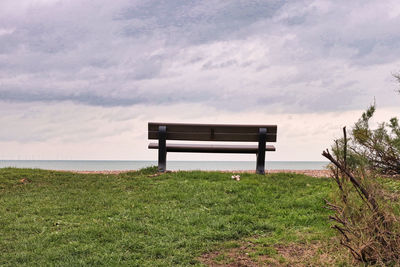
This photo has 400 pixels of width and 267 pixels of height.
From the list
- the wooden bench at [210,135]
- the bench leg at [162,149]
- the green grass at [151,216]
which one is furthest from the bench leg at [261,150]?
the bench leg at [162,149]

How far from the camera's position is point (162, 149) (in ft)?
34.5

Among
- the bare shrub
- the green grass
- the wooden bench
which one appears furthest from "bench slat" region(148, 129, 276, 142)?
the bare shrub

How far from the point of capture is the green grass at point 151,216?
516cm

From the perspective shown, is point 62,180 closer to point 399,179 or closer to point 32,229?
point 32,229

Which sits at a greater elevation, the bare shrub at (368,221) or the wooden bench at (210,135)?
the wooden bench at (210,135)

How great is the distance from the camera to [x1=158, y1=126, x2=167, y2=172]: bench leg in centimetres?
1045

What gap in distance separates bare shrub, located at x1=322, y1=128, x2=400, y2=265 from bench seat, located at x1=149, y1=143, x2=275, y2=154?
20.3 feet

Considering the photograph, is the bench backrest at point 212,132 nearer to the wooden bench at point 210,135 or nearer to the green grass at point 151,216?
the wooden bench at point 210,135

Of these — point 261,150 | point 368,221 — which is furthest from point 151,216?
point 261,150

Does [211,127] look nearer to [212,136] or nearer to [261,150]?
[212,136]

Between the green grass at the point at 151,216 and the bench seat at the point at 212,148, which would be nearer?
the green grass at the point at 151,216

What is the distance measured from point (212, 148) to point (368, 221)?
6550 mm

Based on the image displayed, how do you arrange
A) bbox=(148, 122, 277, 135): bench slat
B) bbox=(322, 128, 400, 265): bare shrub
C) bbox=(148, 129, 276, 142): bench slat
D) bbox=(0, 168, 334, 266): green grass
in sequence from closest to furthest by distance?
bbox=(322, 128, 400, 265): bare shrub, bbox=(0, 168, 334, 266): green grass, bbox=(148, 122, 277, 135): bench slat, bbox=(148, 129, 276, 142): bench slat

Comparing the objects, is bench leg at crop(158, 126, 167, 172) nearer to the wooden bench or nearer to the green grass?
the wooden bench
